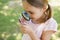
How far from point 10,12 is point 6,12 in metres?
0.07

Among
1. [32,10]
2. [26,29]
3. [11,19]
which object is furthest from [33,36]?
[11,19]

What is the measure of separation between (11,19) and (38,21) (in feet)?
3.13

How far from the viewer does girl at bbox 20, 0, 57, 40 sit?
123cm

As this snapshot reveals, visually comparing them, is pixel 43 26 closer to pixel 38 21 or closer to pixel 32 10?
pixel 38 21

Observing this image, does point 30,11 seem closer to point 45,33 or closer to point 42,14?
point 42,14

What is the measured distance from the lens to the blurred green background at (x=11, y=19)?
80.6 inches

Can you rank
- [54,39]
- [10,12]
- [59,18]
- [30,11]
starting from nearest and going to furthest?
[30,11] → [54,39] → [59,18] → [10,12]

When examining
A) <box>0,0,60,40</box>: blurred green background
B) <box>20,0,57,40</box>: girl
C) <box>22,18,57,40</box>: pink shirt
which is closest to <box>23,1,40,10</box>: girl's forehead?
<box>20,0,57,40</box>: girl

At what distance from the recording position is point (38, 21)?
1316 millimetres

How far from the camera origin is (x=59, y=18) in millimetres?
2158

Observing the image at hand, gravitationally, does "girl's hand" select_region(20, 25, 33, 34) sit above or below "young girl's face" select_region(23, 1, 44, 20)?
below

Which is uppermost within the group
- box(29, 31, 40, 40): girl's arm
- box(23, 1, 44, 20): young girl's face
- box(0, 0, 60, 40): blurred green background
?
box(23, 1, 44, 20): young girl's face

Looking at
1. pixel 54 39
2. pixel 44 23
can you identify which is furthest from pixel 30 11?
pixel 54 39

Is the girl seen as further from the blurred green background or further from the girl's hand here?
the blurred green background
